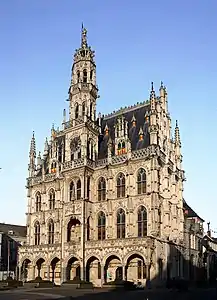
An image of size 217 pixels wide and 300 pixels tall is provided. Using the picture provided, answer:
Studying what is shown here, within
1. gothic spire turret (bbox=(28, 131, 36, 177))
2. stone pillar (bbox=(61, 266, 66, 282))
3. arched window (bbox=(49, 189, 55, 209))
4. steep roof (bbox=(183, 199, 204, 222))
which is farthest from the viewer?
steep roof (bbox=(183, 199, 204, 222))

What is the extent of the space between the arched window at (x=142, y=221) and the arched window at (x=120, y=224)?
2.95m

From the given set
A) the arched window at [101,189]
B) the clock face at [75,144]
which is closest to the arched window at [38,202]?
the clock face at [75,144]

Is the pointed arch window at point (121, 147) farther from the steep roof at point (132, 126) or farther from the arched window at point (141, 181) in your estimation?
the arched window at point (141, 181)

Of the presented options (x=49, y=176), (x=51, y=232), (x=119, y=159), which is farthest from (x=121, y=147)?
(x=51, y=232)

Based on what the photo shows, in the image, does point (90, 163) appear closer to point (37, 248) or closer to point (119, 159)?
point (119, 159)

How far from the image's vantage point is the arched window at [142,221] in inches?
2325

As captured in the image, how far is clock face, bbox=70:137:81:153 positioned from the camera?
2693 inches

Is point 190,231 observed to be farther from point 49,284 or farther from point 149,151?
point 49,284

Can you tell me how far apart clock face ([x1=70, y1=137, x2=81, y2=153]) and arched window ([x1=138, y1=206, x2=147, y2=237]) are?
15.7m

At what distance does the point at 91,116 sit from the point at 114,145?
23.4ft

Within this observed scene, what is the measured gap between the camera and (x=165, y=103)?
232 ft

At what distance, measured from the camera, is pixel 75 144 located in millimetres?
69250

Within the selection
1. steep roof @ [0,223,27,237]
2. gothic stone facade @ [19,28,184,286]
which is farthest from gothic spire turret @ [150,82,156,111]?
steep roof @ [0,223,27,237]

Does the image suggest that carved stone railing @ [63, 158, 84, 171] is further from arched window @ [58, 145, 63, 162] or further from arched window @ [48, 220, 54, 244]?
arched window @ [48, 220, 54, 244]
